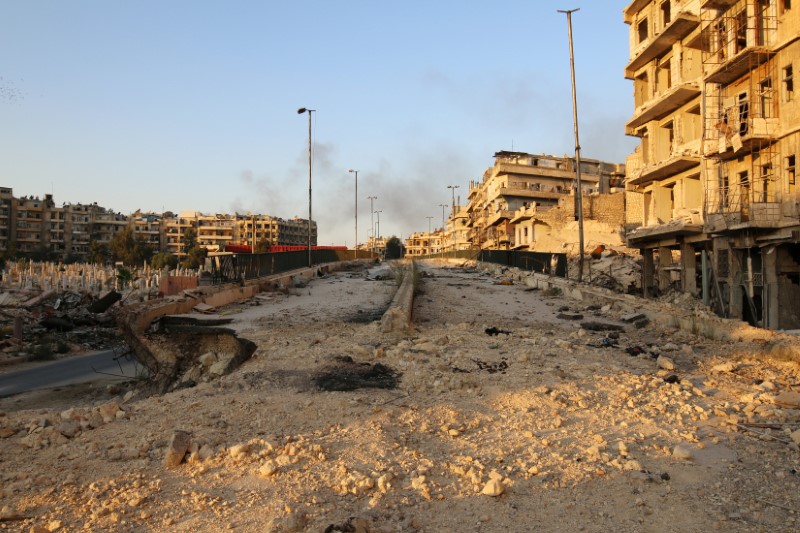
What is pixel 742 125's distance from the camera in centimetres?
1980

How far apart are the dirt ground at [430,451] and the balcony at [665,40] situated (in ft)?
62.5

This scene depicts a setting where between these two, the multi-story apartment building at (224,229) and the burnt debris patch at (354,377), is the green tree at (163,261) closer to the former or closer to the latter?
the multi-story apartment building at (224,229)

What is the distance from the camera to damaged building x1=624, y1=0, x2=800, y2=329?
1764 centimetres

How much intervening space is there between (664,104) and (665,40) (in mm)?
2837

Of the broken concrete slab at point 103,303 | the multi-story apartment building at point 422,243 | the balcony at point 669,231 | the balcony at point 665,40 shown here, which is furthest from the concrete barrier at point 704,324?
the multi-story apartment building at point 422,243

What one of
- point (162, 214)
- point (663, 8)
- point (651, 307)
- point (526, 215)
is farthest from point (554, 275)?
point (162, 214)

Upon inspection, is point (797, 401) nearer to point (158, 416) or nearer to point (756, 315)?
point (158, 416)

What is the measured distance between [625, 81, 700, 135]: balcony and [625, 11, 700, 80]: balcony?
87.0 inches

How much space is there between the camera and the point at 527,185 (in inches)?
2709

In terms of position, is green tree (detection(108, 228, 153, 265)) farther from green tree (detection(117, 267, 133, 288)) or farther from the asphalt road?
the asphalt road

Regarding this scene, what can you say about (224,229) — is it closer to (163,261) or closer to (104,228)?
(104,228)

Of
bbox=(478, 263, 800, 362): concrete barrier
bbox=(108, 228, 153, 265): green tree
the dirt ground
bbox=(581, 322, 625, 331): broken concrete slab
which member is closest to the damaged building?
bbox=(478, 263, 800, 362): concrete barrier

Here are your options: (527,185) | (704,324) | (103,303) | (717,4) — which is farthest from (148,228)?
(704,324)

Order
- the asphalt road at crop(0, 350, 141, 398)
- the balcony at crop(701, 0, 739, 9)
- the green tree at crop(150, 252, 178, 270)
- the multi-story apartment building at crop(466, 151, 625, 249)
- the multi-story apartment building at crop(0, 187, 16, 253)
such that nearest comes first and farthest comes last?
the asphalt road at crop(0, 350, 141, 398) < the balcony at crop(701, 0, 739, 9) < the multi-story apartment building at crop(466, 151, 625, 249) < the green tree at crop(150, 252, 178, 270) < the multi-story apartment building at crop(0, 187, 16, 253)
